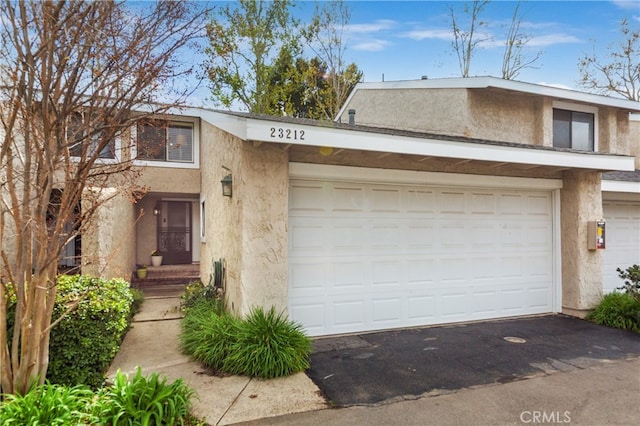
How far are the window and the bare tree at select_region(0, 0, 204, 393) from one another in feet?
32.5

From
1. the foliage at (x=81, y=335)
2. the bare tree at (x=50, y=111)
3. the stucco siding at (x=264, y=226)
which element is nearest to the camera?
the bare tree at (x=50, y=111)

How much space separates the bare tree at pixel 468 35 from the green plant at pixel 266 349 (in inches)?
707

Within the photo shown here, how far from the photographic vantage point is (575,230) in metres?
7.18

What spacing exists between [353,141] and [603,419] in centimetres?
403

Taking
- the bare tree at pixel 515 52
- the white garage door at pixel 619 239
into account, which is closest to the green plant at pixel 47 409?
the white garage door at pixel 619 239

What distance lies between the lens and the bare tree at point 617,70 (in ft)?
54.0

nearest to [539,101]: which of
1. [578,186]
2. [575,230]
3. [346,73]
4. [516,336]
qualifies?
[578,186]

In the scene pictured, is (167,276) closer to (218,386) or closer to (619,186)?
(218,386)

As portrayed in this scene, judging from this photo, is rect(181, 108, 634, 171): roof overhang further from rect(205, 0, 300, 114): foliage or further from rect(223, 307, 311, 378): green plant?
rect(205, 0, 300, 114): foliage

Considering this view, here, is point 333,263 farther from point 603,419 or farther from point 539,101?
point 539,101

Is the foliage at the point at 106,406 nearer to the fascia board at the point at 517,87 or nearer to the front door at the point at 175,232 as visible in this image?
the fascia board at the point at 517,87

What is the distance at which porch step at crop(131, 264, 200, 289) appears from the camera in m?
10.9

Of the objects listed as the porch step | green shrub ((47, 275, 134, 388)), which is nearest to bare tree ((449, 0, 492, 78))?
the porch step

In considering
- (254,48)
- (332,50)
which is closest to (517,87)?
(332,50)
